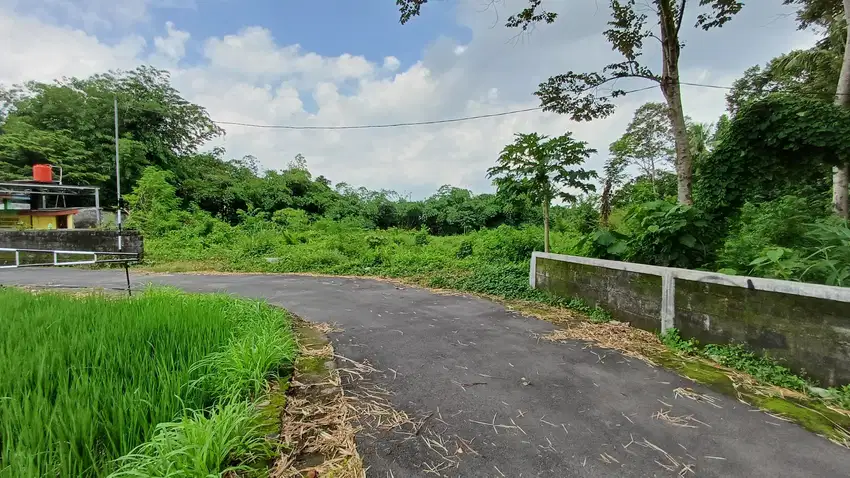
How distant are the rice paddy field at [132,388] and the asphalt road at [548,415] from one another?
64 cm

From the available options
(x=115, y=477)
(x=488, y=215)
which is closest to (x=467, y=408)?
(x=115, y=477)

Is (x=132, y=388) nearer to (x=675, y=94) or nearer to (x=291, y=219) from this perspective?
(x=675, y=94)

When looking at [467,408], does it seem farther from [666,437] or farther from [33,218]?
[33,218]

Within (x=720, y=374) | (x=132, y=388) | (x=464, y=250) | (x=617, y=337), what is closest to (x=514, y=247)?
(x=464, y=250)

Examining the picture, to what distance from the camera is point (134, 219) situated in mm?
12391

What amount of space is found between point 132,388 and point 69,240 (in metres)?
10.6

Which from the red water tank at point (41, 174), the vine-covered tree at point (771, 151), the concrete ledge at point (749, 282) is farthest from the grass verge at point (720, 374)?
the red water tank at point (41, 174)

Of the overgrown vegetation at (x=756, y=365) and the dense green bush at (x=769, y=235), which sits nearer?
the overgrown vegetation at (x=756, y=365)

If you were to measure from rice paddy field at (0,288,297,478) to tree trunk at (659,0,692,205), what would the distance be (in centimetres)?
540

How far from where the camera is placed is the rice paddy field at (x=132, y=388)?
125 cm

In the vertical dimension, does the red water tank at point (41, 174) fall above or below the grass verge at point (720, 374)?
above

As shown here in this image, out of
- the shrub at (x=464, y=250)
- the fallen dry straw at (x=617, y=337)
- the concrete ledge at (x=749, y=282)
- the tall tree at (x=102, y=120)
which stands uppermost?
the tall tree at (x=102, y=120)

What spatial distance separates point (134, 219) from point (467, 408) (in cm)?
1492

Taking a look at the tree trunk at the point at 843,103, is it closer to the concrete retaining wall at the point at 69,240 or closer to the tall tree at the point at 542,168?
the tall tree at the point at 542,168
